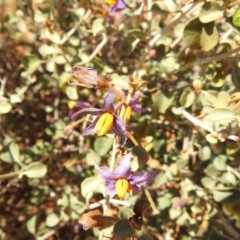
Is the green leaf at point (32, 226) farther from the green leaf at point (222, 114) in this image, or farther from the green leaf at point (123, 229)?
the green leaf at point (222, 114)

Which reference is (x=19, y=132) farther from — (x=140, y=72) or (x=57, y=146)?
(x=140, y=72)

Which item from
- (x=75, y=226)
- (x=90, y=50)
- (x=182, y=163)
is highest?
(x=90, y=50)

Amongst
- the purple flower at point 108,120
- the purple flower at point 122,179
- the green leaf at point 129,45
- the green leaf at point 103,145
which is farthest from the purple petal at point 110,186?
the green leaf at point 129,45

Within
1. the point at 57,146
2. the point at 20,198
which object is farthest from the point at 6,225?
the point at 57,146

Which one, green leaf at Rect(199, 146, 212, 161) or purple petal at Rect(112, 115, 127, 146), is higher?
purple petal at Rect(112, 115, 127, 146)

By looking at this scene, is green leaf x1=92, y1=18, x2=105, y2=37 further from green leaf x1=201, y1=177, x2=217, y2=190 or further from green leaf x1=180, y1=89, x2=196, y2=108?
green leaf x1=201, y1=177, x2=217, y2=190

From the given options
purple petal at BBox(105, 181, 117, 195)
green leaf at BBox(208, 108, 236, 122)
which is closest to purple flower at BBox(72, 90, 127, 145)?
purple petal at BBox(105, 181, 117, 195)
